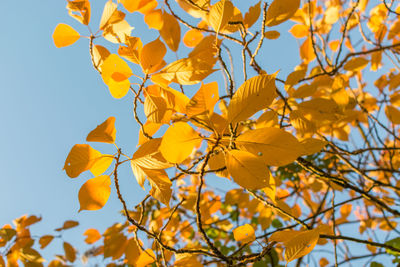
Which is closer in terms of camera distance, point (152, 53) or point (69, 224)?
point (152, 53)

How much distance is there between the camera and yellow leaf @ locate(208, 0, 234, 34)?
20.5 inches

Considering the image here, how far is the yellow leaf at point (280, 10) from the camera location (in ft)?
2.03

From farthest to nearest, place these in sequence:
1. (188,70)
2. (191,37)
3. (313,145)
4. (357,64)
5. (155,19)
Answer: (357,64) → (191,37) → (155,19) → (313,145) → (188,70)

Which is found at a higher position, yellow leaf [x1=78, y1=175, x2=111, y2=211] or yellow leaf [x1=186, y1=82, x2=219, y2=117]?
yellow leaf [x1=186, y1=82, x2=219, y2=117]

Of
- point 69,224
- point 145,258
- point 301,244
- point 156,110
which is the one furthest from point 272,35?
point 69,224

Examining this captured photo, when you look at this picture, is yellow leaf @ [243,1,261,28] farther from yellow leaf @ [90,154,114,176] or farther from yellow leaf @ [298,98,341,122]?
yellow leaf @ [90,154,114,176]

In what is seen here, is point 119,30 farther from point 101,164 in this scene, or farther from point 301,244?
point 301,244

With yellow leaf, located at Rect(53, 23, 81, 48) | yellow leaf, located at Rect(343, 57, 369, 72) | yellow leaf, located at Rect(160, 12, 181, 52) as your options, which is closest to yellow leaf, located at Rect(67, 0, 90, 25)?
yellow leaf, located at Rect(53, 23, 81, 48)

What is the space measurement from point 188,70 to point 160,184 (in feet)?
0.74

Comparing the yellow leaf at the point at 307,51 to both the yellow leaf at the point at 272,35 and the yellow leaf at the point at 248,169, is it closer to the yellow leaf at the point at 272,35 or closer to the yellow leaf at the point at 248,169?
the yellow leaf at the point at 272,35

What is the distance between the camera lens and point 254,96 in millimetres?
409

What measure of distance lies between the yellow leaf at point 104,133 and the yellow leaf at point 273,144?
0.27 meters

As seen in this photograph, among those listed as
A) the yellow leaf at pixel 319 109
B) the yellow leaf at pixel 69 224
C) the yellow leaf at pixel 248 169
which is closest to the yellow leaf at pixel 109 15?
the yellow leaf at pixel 248 169

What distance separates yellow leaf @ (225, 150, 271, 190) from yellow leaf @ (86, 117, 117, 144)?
26cm
